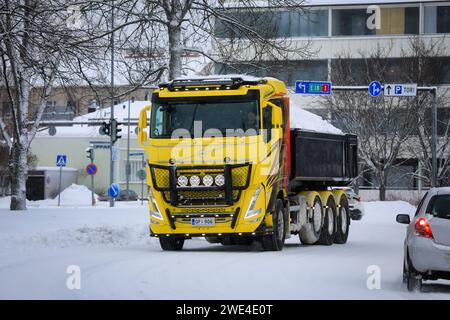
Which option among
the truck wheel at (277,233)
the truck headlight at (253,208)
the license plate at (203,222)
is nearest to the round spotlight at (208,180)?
the license plate at (203,222)

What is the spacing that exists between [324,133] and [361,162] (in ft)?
121

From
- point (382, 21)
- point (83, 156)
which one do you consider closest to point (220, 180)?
point (382, 21)

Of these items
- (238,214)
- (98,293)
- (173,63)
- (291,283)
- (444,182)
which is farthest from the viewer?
(444,182)

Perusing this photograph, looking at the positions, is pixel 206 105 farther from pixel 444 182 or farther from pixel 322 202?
pixel 444 182

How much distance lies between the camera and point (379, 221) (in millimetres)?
46438

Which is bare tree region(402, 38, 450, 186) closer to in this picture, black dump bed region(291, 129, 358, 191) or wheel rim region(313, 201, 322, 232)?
black dump bed region(291, 129, 358, 191)

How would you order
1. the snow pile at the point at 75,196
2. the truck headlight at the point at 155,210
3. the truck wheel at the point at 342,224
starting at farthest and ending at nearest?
the snow pile at the point at 75,196 → the truck wheel at the point at 342,224 → the truck headlight at the point at 155,210

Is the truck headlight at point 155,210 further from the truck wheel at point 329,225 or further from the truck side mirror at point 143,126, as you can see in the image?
the truck wheel at point 329,225

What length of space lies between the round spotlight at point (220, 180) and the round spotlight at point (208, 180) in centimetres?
10

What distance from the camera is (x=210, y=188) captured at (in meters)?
22.1

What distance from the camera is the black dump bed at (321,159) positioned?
25062mm

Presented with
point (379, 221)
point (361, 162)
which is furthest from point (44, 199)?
point (379, 221)

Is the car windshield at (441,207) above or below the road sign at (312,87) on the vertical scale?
below

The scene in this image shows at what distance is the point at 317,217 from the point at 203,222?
512 cm
